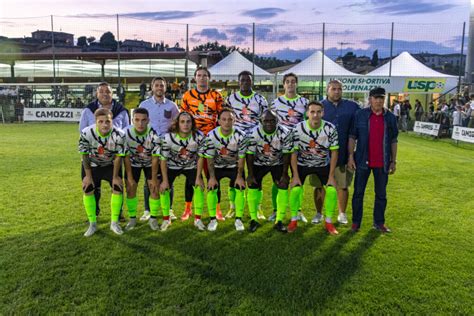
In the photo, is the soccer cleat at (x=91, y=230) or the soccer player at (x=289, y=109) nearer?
the soccer cleat at (x=91, y=230)

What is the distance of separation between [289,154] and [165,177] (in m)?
1.62

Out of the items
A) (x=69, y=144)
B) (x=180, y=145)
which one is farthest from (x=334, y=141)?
(x=69, y=144)

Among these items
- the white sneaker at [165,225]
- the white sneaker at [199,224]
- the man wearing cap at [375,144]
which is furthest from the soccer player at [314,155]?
the white sneaker at [165,225]

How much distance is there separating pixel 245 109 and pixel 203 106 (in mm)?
577

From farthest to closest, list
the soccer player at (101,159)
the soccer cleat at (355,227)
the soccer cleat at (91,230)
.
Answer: the soccer cleat at (355,227) → the soccer cleat at (91,230) → the soccer player at (101,159)

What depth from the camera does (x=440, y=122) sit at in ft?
57.0

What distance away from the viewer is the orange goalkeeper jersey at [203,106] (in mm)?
5418

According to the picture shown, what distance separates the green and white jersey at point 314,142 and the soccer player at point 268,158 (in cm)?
13

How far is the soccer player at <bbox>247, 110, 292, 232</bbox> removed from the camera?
16.4 feet

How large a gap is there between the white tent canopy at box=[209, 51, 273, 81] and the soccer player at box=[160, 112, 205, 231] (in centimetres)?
1486

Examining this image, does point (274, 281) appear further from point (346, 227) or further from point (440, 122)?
point (440, 122)

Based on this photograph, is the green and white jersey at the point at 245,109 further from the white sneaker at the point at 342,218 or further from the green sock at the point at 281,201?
the white sneaker at the point at 342,218

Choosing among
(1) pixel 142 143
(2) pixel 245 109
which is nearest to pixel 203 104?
(2) pixel 245 109

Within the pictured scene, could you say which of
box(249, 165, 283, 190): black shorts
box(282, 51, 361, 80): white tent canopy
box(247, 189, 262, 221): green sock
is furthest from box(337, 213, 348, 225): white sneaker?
box(282, 51, 361, 80): white tent canopy
